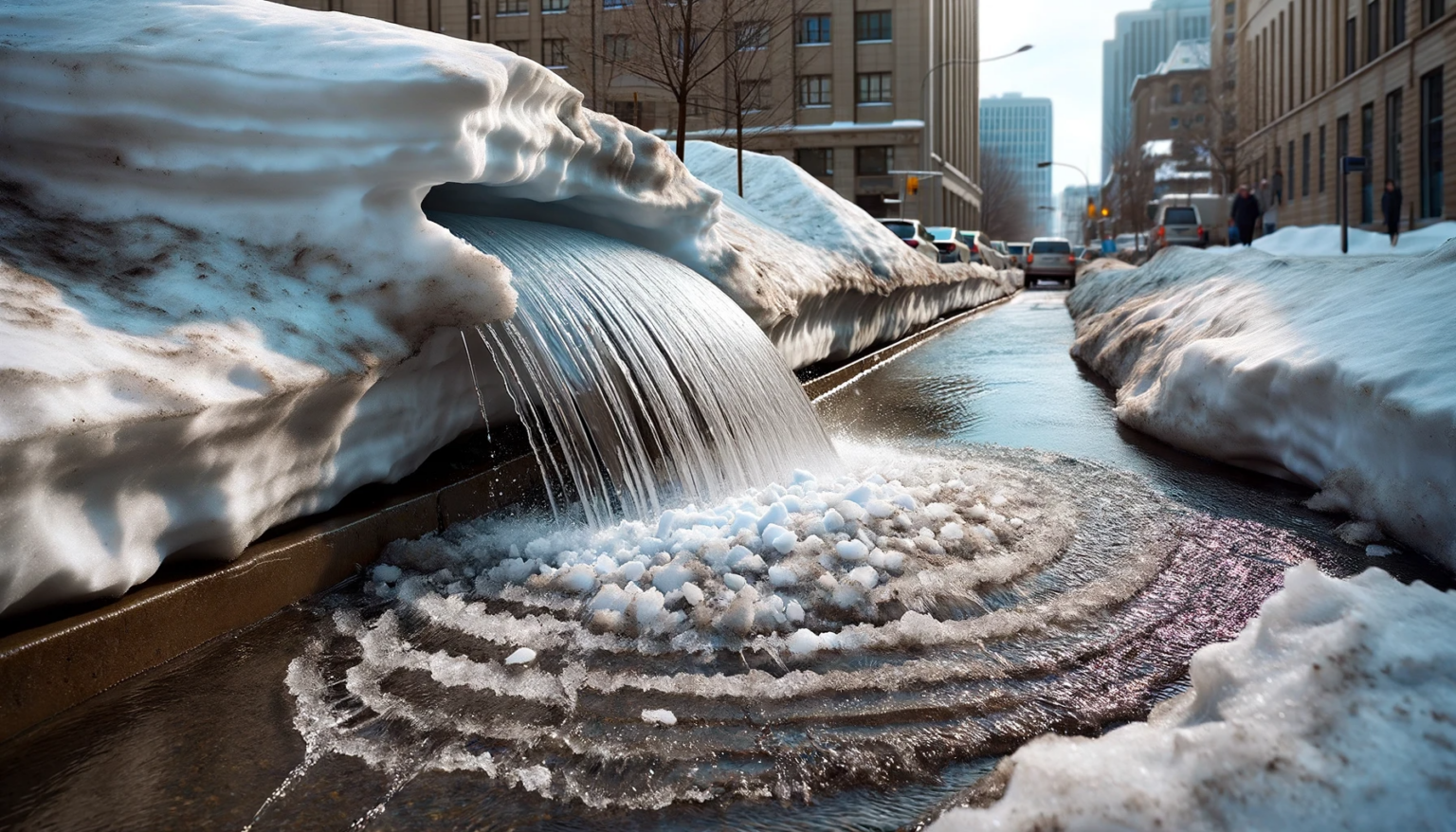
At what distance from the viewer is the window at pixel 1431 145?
27297 mm

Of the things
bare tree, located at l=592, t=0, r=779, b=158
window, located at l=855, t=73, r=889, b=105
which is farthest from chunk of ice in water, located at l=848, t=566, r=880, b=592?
window, located at l=855, t=73, r=889, b=105

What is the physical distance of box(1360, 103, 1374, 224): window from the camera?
32500mm

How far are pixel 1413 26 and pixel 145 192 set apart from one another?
34.6 meters

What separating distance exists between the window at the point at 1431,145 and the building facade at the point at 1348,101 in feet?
0.10

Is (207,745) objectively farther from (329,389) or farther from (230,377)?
(329,389)

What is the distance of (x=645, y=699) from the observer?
253 cm

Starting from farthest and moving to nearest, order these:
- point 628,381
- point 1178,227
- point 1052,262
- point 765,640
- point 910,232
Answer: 1. point 1052,262
2. point 1178,227
3. point 910,232
4. point 628,381
5. point 765,640

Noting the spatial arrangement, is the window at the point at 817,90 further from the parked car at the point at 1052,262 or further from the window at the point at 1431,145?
the window at the point at 1431,145

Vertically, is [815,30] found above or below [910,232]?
above

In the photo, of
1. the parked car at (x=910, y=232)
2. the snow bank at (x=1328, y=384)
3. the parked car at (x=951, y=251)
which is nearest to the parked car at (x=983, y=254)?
the parked car at (x=951, y=251)

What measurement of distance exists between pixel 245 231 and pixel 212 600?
1.26m

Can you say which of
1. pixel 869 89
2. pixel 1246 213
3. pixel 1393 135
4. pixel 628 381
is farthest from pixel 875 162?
pixel 628 381

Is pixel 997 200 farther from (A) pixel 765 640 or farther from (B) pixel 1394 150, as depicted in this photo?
(A) pixel 765 640

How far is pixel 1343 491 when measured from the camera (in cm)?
407
